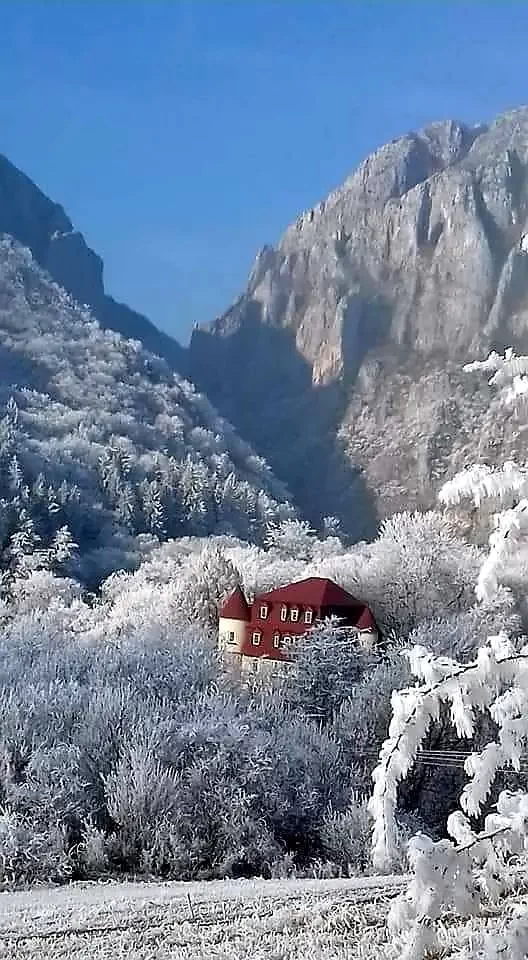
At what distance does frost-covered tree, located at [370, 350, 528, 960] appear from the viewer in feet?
7.55

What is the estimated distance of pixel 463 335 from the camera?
7469 centimetres

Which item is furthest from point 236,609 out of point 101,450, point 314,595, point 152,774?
point 101,450

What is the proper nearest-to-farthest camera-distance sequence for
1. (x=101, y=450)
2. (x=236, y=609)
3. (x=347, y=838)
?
(x=347, y=838) < (x=236, y=609) < (x=101, y=450)

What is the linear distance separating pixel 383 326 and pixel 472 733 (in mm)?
80709

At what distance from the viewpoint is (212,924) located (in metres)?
6.16

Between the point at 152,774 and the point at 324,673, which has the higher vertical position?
the point at 324,673

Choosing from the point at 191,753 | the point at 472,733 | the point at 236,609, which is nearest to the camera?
the point at 472,733

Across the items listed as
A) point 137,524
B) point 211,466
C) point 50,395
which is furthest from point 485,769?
point 50,395

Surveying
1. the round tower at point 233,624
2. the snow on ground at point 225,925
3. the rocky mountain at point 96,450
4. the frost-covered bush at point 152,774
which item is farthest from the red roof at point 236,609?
the snow on ground at point 225,925

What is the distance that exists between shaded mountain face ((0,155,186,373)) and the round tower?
76.2 m

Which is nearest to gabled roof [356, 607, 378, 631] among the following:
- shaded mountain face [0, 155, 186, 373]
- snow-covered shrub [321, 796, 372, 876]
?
snow-covered shrub [321, 796, 372, 876]

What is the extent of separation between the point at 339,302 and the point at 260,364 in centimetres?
1147

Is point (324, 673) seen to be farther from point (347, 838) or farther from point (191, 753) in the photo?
point (347, 838)

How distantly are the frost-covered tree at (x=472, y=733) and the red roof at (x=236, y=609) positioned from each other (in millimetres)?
Answer: 22218
